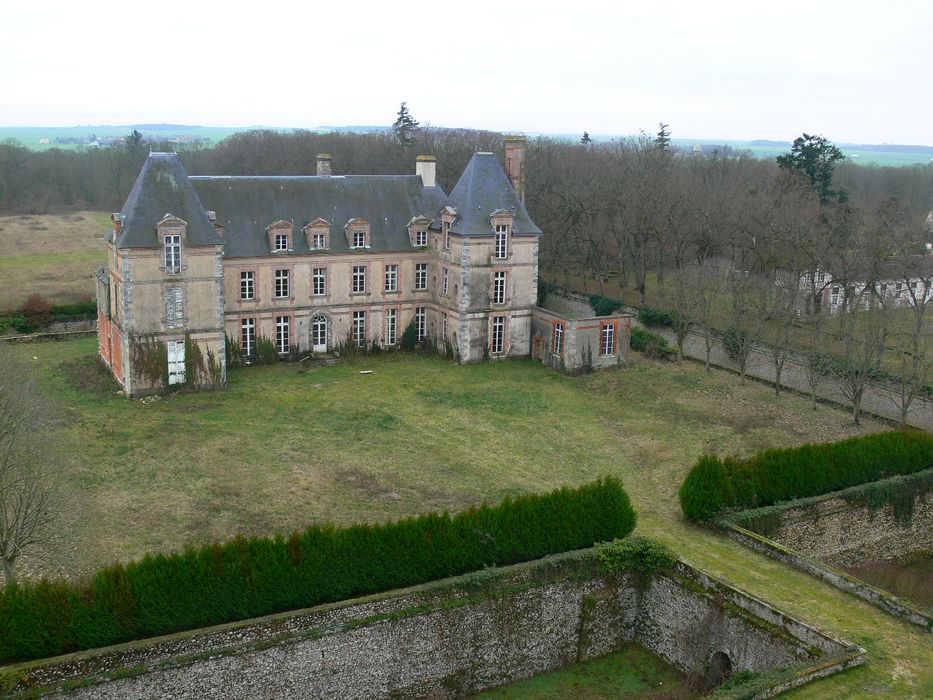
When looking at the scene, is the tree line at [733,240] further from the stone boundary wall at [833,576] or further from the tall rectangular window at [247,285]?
the tall rectangular window at [247,285]

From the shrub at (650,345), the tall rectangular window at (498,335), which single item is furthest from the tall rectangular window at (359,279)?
the shrub at (650,345)

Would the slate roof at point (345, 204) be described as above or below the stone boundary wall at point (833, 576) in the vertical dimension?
above

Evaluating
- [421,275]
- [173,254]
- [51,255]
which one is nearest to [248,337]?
[173,254]

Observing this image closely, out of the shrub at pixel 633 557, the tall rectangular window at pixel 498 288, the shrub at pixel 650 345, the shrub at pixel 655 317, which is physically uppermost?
the tall rectangular window at pixel 498 288

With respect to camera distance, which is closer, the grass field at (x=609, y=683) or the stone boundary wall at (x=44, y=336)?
the grass field at (x=609, y=683)

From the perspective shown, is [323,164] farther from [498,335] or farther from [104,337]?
[104,337]

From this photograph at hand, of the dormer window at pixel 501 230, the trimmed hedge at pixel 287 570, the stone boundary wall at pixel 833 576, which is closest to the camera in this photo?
the trimmed hedge at pixel 287 570
